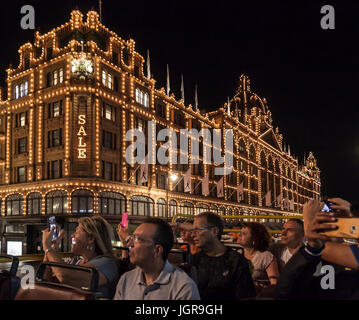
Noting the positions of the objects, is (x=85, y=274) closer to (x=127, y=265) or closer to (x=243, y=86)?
(x=127, y=265)

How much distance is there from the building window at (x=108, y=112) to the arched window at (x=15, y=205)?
11.7m

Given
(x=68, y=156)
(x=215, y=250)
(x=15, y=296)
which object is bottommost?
(x=15, y=296)

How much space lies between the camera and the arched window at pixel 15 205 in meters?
34.6

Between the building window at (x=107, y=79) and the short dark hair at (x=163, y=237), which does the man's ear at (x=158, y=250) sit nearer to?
the short dark hair at (x=163, y=237)

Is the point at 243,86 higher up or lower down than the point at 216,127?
higher up

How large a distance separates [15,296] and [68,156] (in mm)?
29384

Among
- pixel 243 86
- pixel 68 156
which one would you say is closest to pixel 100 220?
pixel 68 156

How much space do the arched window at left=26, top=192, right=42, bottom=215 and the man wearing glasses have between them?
32.6 metres

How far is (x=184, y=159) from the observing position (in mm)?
45688

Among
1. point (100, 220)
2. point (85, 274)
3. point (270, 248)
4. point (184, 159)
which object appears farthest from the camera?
point (184, 159)

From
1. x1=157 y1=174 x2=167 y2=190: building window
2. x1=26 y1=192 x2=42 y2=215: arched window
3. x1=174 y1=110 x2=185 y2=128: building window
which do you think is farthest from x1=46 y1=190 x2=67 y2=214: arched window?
x1=174 y1=110 x2=185 y2=128: building window

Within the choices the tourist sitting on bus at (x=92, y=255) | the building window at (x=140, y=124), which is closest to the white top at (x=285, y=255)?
the tourist sitting on bus at (x=92, y=255)

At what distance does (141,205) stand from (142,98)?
1204 centimetres

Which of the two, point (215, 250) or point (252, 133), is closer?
point (215, 250)
